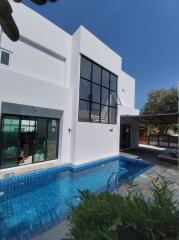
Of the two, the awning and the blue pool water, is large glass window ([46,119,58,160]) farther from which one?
the awning

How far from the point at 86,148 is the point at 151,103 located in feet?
84.4

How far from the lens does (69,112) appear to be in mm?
12719

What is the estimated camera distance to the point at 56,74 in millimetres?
12570

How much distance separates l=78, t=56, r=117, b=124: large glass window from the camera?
43.0 feet

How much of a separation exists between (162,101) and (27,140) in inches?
1117

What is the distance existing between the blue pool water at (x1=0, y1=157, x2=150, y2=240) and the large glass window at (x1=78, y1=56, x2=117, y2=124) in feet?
13.0

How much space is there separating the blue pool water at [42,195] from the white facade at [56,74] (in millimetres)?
1497

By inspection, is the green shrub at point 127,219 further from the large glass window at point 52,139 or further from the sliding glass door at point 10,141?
the large glass window at point 52,139

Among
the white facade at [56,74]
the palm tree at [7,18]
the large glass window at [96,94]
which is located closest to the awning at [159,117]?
the large glass window at [96,94]

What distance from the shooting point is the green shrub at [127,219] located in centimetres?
243

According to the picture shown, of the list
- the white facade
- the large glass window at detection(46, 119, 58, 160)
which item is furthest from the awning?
the large glass window at detection(46, 119, 58, 160)

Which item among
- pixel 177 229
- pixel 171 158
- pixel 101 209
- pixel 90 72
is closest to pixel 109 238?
pixel 101 209

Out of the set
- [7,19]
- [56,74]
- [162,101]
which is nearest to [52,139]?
[56,74]

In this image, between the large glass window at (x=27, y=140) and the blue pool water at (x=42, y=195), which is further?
the large glass window at (x=27, y=140)
